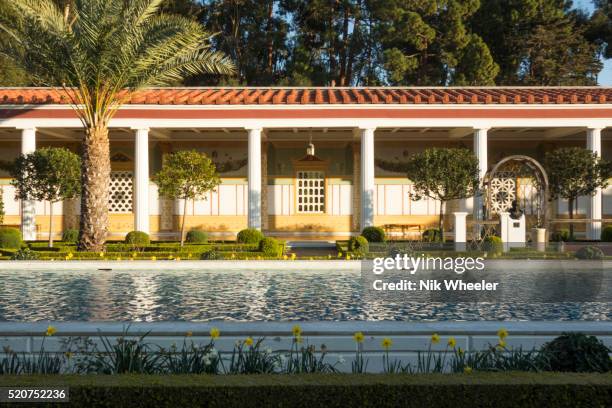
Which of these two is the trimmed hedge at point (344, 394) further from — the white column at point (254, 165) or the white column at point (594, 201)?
the white column at point (594, 201)

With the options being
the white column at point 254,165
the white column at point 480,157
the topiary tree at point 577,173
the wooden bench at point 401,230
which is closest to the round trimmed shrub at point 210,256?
the white column at point 254,165

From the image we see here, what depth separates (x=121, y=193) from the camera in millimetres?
26203

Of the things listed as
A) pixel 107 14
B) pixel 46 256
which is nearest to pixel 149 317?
pixel 46 256

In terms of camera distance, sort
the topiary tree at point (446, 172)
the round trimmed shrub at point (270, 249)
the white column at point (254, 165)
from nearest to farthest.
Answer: the round trimmed shrub at point (270, 249), the topiary tree at point (446, 172), the white column at point (254, 165)

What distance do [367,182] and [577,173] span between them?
6313 mm

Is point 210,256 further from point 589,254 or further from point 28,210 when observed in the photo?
point 589,254

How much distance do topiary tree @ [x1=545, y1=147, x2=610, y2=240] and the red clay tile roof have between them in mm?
2120

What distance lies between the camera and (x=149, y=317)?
941cm

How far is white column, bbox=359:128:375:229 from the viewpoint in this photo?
2155cm

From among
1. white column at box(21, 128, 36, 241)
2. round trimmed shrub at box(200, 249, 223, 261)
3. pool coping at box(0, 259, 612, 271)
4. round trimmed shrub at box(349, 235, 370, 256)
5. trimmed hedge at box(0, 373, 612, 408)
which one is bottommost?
trimmed hedge at box(0, 373, 612, 408)

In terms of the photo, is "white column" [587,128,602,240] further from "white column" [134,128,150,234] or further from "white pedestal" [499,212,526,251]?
"white column" [134,128,150,234]

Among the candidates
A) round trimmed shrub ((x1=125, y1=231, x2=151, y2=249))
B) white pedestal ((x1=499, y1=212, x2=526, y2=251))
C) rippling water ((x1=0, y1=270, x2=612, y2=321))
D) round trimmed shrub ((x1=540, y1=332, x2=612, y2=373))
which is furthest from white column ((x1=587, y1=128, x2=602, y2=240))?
round trimmed shrub ((x1=540, y1=332, x2=612, y2=373))

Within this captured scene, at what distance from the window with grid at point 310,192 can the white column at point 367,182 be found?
14.4 ft

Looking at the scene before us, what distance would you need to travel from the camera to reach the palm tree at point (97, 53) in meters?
16.5
